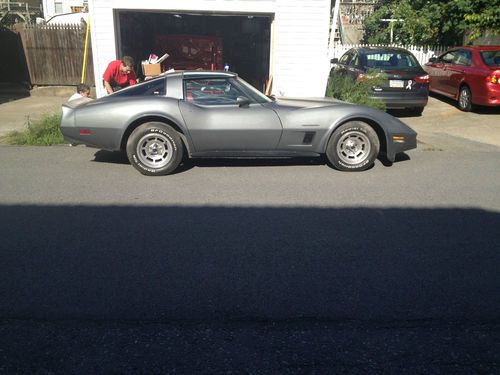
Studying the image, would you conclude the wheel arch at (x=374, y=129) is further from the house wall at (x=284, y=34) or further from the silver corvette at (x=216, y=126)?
the house wall at (x=284, y=34)

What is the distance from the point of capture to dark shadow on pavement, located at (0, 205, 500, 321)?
353cm

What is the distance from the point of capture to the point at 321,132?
708cm

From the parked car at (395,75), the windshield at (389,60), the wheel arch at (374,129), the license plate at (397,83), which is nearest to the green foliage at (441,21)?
the windshield at (389,60)

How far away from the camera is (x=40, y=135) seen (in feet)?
30.8

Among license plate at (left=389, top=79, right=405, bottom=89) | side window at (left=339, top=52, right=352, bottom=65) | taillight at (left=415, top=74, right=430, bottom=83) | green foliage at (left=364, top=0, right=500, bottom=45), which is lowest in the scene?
license plate at (left=389, top=79, right=405, bottom=89)

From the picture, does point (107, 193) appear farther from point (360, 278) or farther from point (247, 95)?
point (360, 278)

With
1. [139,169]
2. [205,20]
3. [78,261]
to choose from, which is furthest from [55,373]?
[205,20]

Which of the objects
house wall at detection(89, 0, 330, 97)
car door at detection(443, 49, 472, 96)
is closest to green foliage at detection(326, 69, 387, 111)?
house wall at detection(89, 0, 330, 97)

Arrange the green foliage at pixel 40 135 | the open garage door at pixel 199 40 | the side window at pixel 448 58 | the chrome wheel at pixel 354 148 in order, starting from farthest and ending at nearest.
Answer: the open garage door at pixel 199 40 < the side window at pixel 448 58 < the green foliage at pixel 40 135 < the chrome wheel at pixel 354 148

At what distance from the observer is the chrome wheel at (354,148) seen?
7.22 m

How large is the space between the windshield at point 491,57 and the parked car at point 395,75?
1568 mm

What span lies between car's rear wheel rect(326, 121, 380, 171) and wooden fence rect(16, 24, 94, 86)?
33.8 feet

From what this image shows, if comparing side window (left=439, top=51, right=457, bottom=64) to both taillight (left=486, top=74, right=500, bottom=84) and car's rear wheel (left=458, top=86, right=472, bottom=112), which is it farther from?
taillight (left=486, top=74, right=500, bottom=84)

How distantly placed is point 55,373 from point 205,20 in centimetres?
1530
